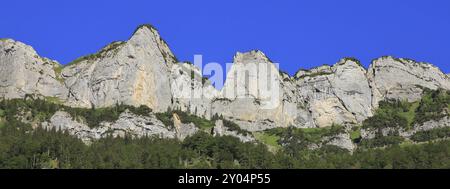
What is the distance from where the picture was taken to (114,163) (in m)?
189

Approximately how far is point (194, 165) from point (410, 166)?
48.4 metres

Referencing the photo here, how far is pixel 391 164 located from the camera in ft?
622

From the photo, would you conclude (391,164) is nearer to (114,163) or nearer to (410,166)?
(410,166)
